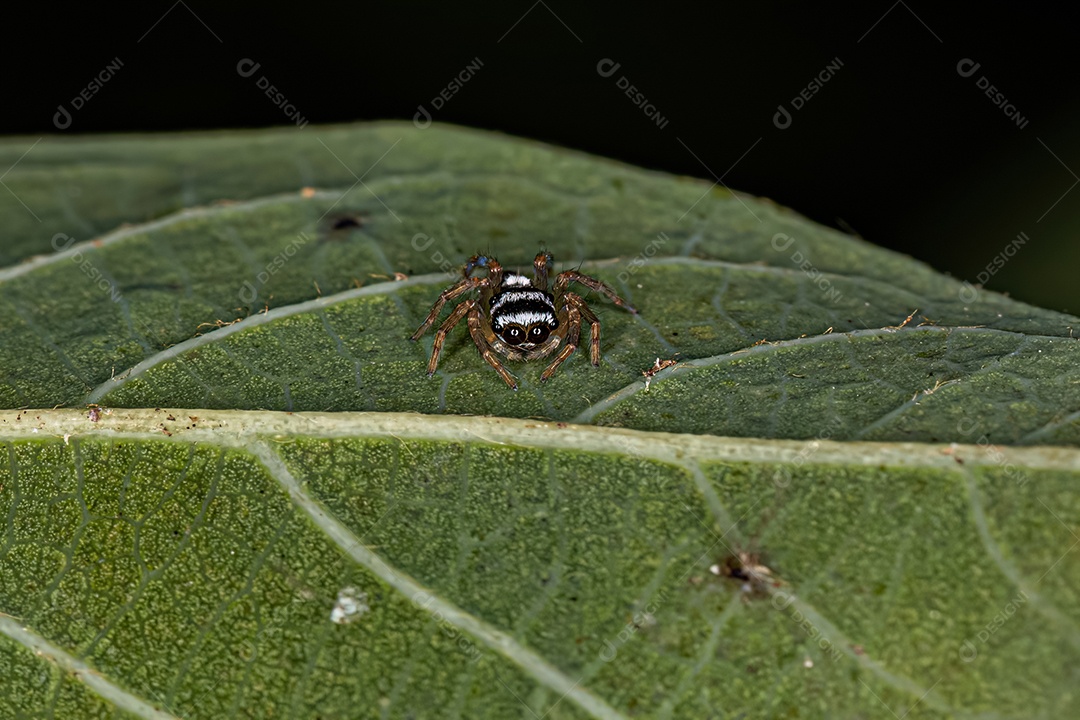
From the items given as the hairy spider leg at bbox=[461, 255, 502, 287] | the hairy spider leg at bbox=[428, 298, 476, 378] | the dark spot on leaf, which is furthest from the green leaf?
the dark spot on leaf

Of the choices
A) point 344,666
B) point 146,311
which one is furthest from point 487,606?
point 146,311

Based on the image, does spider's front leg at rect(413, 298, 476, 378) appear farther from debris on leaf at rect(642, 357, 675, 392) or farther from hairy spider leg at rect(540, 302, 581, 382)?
debris on leaf at rect(642, 357, 675, 392)

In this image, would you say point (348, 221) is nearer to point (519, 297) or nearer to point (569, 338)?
point (519, 297)

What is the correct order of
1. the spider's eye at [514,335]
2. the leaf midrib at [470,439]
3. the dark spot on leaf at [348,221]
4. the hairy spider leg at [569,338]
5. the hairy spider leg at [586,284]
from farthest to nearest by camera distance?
the dark spot on leaf at [348,221]
the hairy spider leg at [586,284]
the spider's eye at [514,335]
the hairy spider leg at [569,338]
the leaf midrib at [470,439]

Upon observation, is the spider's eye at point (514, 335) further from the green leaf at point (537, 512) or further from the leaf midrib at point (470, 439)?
the leaf midrib at point (470, 439)

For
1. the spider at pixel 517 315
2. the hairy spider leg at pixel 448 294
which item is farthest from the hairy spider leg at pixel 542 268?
the hairy spider leg at pixel 448 294

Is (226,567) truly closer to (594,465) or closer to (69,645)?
(69,645)
